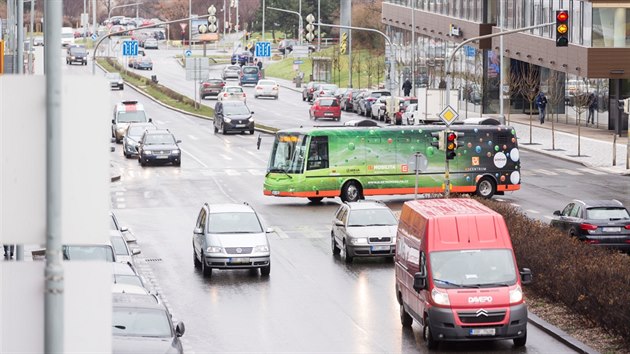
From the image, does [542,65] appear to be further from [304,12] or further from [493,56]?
[304,12]

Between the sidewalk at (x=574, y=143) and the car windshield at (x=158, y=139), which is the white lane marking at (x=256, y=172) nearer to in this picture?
the car windshield at (x=158, y=139)

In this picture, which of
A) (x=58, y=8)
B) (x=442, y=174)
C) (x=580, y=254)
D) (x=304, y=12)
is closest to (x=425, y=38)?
(x=304, y=12)

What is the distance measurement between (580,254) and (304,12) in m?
131

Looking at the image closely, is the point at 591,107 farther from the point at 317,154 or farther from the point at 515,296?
the point at 515,296

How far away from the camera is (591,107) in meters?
76.6

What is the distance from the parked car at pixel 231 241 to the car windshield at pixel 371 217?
301 centimetres

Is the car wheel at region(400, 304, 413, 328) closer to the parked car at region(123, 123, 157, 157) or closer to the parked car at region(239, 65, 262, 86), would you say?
the parked car at region(123, 123, 157, 157)

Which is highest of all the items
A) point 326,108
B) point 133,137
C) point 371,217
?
point 326,108

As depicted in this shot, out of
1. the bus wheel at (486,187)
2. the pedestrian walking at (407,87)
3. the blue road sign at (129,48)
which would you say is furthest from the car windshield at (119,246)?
the blue road sign at (129,48)

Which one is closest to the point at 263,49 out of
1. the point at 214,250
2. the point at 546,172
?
the point at 546,172

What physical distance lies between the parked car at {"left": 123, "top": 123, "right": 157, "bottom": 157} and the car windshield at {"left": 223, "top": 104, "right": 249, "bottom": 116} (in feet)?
31.0

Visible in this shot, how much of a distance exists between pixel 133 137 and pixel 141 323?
46003mm

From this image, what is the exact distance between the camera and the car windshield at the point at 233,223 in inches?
1235

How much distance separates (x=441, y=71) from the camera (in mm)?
98875
